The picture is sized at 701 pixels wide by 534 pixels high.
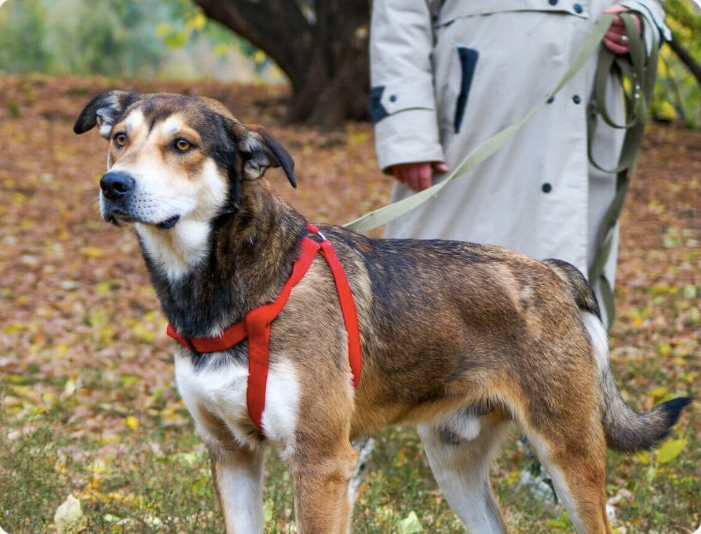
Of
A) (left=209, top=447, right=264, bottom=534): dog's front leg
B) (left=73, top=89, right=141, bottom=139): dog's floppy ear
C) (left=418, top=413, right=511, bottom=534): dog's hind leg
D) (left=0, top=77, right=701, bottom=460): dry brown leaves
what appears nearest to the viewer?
(left=209, top=447, right=264, bottom=534): dog's front leg

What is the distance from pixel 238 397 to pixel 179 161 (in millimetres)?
855

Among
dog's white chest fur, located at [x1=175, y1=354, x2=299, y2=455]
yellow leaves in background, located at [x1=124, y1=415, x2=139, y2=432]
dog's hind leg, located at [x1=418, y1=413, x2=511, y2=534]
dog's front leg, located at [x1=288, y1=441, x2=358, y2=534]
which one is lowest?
yellow leaves in background, located at [x1=124, y1=415, x2=139, y2=432]

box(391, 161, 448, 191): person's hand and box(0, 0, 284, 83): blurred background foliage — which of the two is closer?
box(391, 161, 448, 191): person's hand

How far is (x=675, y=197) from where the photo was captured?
1201 cm

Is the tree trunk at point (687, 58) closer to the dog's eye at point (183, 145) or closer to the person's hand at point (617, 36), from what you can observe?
the person's hand at point (617, 36)

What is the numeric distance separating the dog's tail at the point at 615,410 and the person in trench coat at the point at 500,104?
64 cm

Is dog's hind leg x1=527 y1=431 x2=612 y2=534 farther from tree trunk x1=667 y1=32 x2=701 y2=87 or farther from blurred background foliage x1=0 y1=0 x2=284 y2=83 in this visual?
blurred background foliage x1=0 y1=0 x2=284 y2=83

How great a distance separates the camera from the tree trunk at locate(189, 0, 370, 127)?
14094 mm

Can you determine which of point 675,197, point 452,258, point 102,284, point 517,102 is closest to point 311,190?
point 102,284

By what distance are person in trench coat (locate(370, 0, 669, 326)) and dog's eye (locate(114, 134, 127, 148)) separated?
5.10 feet

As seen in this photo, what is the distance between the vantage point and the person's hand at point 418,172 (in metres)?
4.52

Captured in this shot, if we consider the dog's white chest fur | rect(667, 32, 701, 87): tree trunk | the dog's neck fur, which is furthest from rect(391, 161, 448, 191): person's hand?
rect(667, 32, 701, 87): tree trunk

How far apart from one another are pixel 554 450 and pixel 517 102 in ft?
5.93

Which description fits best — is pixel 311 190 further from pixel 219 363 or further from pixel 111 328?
pixel 219 363
